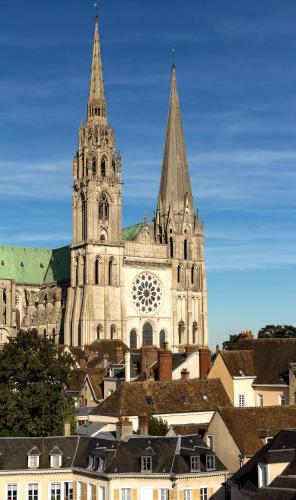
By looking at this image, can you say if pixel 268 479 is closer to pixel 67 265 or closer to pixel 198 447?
pixel 198 447

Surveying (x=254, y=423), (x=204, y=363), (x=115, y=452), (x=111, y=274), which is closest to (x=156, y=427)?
(x=254, y=423)

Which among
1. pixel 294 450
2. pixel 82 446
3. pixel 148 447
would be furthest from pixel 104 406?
pixel 294 450

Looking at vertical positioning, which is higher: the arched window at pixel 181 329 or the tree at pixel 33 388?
the arched window at pixel 181 329

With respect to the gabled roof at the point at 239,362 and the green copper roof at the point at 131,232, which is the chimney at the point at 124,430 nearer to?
the gabled roof at the point at 239,362

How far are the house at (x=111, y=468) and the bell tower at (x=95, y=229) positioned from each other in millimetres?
71930

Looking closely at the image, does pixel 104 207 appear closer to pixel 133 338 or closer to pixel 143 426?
pixel 133 338

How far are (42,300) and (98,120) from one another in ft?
98.1

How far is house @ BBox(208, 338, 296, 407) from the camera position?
66188 millimetres

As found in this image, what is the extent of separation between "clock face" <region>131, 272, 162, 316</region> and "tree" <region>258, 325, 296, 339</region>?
16.2m

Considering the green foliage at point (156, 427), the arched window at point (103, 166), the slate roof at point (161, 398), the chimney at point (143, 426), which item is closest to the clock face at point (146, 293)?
the arched window at point (103, 166)

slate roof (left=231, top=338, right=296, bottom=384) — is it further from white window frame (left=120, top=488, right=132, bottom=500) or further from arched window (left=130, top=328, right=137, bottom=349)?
arched window (left=130, top=328, right=137, bottom=349)

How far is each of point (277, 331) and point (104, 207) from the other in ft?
104

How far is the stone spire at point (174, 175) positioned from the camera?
14200 centimetres

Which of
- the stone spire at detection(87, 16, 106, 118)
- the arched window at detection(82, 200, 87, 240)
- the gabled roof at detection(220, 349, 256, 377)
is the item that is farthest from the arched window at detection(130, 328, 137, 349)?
the gabled roof at detection(220, 349, 256, 377)
